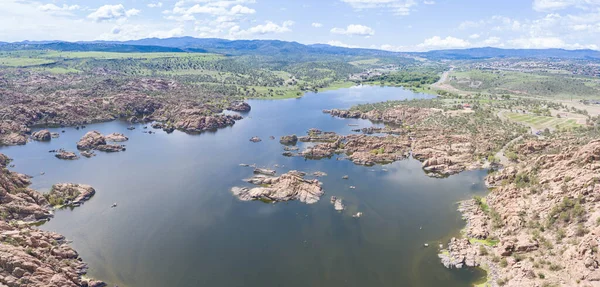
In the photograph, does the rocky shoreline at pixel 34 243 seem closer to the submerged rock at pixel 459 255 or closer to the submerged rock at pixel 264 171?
the submerged rock at pixel 264 171

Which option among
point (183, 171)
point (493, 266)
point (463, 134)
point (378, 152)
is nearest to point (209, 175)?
point (183, 171)

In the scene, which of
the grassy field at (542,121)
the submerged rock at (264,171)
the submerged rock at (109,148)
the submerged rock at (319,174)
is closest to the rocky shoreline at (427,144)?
A: the grassy field at (542,121)

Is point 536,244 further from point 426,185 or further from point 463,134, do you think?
point 463,134

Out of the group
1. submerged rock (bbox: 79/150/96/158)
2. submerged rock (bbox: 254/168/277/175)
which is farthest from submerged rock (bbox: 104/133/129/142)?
submerged rock (bbox: 254/168/277/175)

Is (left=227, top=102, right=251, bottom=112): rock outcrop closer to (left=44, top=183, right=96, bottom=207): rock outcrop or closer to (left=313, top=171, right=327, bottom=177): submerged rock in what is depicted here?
(left=313, top=171, right=327, bottom=177): submerged rock

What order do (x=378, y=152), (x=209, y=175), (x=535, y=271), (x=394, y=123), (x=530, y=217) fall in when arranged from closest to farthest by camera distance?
(x=535, y=271) < (x=530, y=217) < (x=209, y=175) < (x=378, y=152) < (x=394, y=123)

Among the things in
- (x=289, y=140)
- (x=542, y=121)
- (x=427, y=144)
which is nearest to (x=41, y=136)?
(x=289, y=140)
